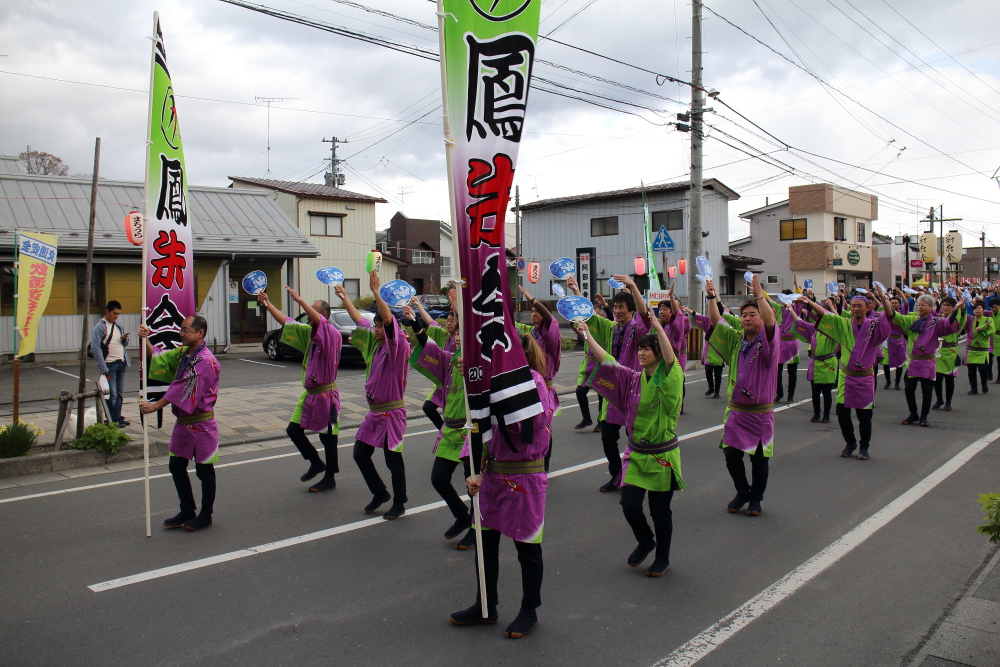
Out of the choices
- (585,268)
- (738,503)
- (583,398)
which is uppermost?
(585,268)

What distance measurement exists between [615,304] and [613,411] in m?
1.05

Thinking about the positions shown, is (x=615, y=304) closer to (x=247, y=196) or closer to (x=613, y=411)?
(x=613, y=411)

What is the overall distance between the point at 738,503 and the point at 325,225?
2685 cm

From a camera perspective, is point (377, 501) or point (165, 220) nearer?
point (165, 220)

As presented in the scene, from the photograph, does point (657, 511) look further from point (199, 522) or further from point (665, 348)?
point (199, 522)

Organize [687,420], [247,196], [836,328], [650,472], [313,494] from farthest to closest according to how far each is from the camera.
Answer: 1. [247,196]
2. [687,420]
3. [836,328]
4. [313,494]
5. [650,472]

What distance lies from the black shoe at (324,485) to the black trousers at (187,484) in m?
1.27

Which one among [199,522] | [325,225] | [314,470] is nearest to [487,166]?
[199,522]

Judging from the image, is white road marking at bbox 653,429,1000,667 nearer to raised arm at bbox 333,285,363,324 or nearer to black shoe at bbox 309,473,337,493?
raised arm at bbox 333,285,363,324

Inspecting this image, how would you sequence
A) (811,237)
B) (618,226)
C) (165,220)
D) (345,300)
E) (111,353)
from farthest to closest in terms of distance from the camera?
(811,237) → (618,226) → (111,353) → (165,220) → (345,300)

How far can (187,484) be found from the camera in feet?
19.0

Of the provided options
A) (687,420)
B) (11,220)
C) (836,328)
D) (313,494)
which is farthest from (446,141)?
(11,220)

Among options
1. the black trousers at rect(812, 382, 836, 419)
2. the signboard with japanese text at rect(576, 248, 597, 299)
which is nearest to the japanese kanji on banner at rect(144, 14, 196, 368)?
the black trousers at rect(812, 382, 836, 419)

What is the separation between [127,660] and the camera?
364 cm
